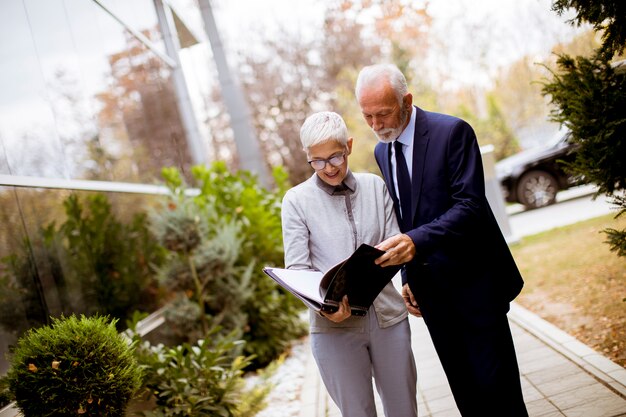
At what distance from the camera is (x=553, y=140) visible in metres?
12.0

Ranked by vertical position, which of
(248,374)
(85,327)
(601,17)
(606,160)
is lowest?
(248,374)

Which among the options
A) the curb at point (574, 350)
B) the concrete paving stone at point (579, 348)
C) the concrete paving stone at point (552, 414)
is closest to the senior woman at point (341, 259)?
the concrete paving stone at point (552, 414)

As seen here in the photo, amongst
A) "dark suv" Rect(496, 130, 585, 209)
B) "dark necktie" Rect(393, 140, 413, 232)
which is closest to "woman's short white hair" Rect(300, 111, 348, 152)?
"dark necktie" Rect(393, 140, 413, 232)

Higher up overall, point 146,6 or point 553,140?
point 146,6

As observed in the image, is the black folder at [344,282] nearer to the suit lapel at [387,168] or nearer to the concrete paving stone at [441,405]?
the suit lapel at [387,168]

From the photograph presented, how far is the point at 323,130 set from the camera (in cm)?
235

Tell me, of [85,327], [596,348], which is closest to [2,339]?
[85,327]

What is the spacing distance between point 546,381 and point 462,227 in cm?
207

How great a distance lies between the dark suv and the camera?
1142 centimetres

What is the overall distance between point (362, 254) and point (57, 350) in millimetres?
1839

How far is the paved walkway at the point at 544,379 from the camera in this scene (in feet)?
10.9

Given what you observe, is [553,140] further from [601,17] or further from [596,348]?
[601,17]

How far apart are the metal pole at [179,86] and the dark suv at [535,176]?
618 centimetres

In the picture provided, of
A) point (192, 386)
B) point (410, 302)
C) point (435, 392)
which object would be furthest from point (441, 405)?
point (192, 386)
